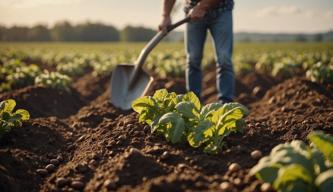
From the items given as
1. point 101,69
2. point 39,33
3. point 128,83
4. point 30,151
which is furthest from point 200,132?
point 39,33

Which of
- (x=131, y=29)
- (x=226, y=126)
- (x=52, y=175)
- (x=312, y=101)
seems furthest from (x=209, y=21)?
(x=131, y=29)

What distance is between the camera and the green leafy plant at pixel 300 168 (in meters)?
2.37

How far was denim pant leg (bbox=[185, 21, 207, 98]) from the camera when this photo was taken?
5.71 metres

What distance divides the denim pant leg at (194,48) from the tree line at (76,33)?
62.3 meters

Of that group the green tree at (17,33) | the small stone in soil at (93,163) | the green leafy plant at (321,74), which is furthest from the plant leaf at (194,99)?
the green tree at (17,33)

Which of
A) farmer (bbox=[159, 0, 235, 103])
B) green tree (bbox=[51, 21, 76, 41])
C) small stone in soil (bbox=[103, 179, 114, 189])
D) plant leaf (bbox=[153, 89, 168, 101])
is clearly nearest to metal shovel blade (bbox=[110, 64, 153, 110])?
farmer (bbox=[159, 0, 235, 103])

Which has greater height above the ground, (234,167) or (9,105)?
(9,105)

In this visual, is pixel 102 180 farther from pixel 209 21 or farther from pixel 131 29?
pixel 131 29

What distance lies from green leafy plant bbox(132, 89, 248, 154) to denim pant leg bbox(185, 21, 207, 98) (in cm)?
201

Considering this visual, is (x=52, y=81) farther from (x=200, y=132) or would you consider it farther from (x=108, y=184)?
(x=108, y=184)

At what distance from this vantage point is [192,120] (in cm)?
359

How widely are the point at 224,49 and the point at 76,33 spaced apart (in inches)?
2757

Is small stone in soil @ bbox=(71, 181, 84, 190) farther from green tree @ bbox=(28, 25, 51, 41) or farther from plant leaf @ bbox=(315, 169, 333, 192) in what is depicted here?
green tree @ bbox=(28, 25, 51, 41)

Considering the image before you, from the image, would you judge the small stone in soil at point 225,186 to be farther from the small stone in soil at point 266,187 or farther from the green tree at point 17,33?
the green tree at point 17,33
